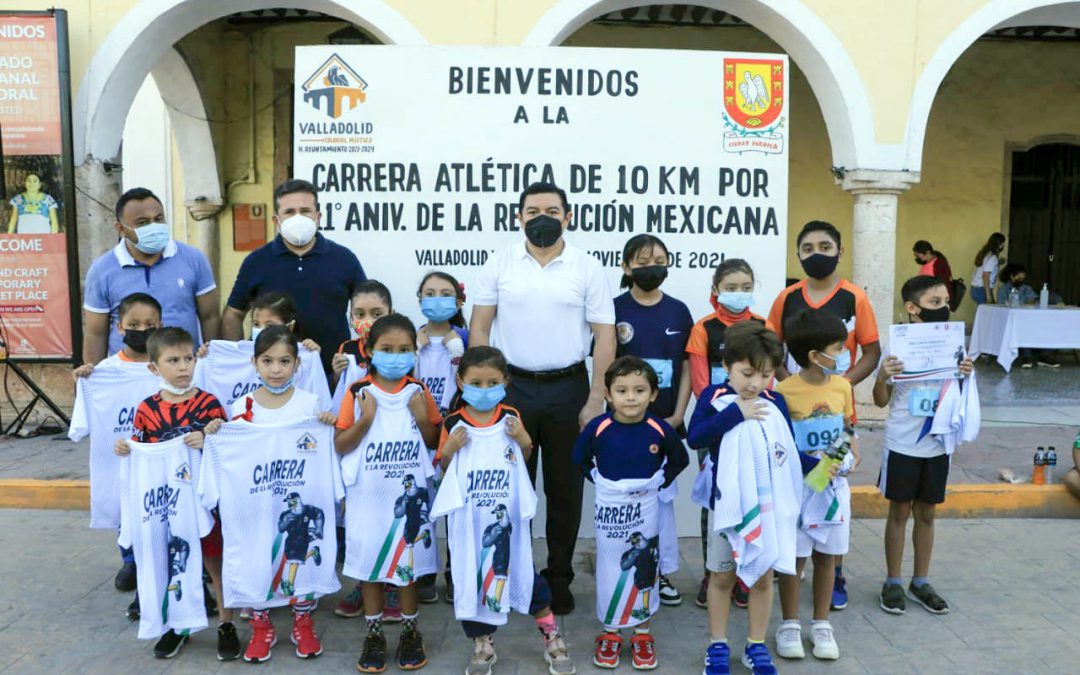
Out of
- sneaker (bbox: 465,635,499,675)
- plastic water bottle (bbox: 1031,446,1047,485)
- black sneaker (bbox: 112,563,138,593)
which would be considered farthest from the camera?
plastic water bottle (bbox: 1031,446,1047,485)

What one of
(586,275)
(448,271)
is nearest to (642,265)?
(586,275)

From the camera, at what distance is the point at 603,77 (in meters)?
4.78

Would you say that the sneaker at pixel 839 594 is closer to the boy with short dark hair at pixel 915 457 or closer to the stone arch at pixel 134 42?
the boy with short dark hair at pixel 915 457

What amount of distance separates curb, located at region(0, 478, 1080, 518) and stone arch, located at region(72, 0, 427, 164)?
304 centimetres

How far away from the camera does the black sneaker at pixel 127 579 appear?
13.7ft

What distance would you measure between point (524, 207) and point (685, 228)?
137cm

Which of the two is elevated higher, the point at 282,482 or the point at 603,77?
the point at 603,77

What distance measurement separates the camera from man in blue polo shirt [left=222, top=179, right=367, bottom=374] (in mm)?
4059

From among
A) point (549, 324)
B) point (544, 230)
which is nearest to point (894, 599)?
point (549, 324)

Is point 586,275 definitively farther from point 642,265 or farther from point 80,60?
point 80,60

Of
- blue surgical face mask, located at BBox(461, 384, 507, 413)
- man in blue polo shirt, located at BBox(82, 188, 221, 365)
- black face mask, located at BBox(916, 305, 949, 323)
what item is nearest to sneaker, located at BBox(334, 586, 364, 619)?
blue surgical face mask, located at BBox(461, 384, 507, 413)

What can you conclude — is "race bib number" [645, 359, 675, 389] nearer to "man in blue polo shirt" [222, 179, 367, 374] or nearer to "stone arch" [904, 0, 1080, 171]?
"man in blue polo shirt" [222, 179, 367, 374]

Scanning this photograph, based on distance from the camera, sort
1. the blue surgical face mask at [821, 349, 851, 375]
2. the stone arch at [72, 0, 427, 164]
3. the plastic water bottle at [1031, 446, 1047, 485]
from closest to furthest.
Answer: the blue surgical face mask at [821, 349, 851, 375] < the plastic water bottle at [1031, 446, 1047, 485] < the stone arch at [72, 0, 427, 164]

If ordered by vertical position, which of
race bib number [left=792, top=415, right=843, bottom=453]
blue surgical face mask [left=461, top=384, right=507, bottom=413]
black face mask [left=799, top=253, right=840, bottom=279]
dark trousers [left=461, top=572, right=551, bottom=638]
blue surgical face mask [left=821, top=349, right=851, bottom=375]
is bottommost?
dark trousers [left=461, top=572, right=551, bottom=638]
